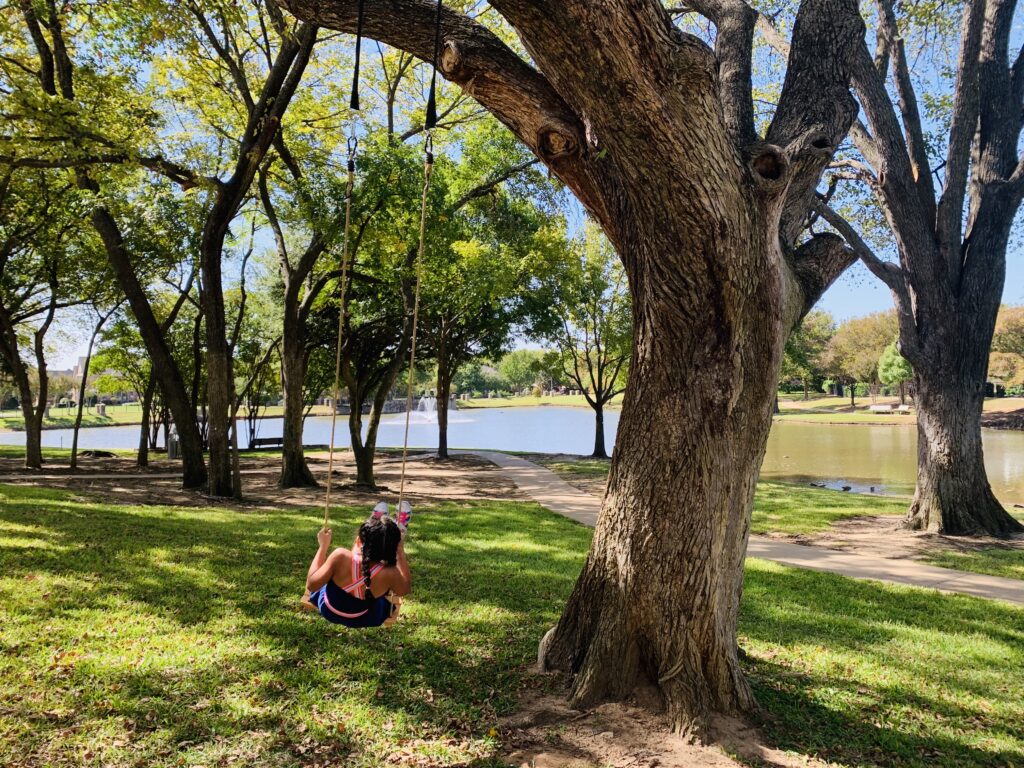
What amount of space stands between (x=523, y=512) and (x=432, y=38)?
9.09m

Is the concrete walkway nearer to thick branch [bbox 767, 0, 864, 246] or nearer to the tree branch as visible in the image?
thick branch [bbox 767, 0, 864, 246]

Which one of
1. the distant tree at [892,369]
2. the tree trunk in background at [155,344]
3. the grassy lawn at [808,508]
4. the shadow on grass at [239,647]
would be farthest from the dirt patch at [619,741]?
the distant tree at [892,369]

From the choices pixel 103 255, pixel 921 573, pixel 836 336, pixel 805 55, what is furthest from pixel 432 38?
pixel 836 336

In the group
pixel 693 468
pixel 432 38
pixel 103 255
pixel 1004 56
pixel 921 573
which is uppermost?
pixel 1004 56

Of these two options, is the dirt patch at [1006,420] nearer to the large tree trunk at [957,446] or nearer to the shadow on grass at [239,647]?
the large tree trunk at [957,446]

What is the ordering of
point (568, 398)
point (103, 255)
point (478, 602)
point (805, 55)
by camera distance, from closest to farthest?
1. point (805, 55)
2. point (478, 602)
3. point (103, 255)
4. point (568, 398)

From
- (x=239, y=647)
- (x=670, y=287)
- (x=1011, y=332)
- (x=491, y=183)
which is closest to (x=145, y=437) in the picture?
(x=491, y=183)

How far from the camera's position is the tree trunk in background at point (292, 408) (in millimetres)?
13523

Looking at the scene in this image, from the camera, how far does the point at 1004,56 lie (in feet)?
32.9

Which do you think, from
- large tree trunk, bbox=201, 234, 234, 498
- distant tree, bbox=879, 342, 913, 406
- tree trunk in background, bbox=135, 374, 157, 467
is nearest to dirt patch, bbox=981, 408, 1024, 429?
distant tree, bbox=879, 342, 913, 406

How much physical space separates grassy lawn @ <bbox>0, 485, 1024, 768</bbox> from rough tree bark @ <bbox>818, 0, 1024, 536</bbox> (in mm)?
4013

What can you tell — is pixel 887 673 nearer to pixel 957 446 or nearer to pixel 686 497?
pixel 686 497

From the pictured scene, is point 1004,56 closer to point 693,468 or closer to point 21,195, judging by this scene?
point 693,468

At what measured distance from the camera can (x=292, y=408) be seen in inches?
533
